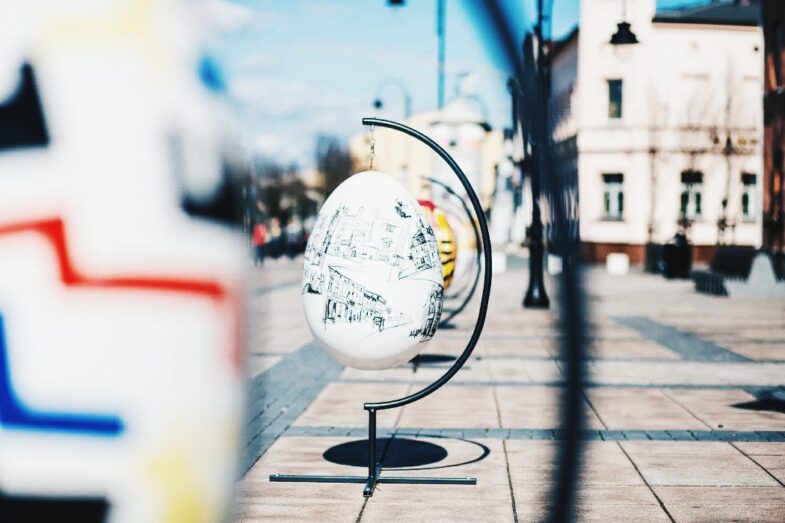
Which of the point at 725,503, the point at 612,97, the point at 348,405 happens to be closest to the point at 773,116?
the point at 348,405

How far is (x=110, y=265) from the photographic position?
3.97ft

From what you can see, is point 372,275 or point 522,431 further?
point 522,431

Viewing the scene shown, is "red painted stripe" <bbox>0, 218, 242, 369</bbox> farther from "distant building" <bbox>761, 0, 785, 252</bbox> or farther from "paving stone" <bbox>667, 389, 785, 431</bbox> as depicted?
"distant building" <bbox>761, 0, 785, 252</bbox>

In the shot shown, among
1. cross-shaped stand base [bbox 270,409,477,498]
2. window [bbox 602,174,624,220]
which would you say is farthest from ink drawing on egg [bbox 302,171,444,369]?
window [bbox 602,174,624,220]

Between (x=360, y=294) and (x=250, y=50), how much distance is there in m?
3.99

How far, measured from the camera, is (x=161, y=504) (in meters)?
1.27

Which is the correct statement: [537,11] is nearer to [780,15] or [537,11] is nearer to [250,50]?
[250,50]

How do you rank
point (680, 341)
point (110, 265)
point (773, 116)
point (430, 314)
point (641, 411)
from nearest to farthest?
point (110, 265)
point (430, 314)
point (641, 411)
point (680, 341)
point (773, 116)

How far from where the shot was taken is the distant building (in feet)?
91.2

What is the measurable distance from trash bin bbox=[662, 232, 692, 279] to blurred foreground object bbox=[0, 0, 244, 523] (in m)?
30.2

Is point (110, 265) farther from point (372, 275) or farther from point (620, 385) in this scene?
point (620, 385)

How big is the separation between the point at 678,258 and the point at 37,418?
30.7 m

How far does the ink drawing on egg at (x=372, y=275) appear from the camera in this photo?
4906 mm

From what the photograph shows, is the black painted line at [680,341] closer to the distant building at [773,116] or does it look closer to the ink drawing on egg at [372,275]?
the ink drawing on egg at [372,275]
